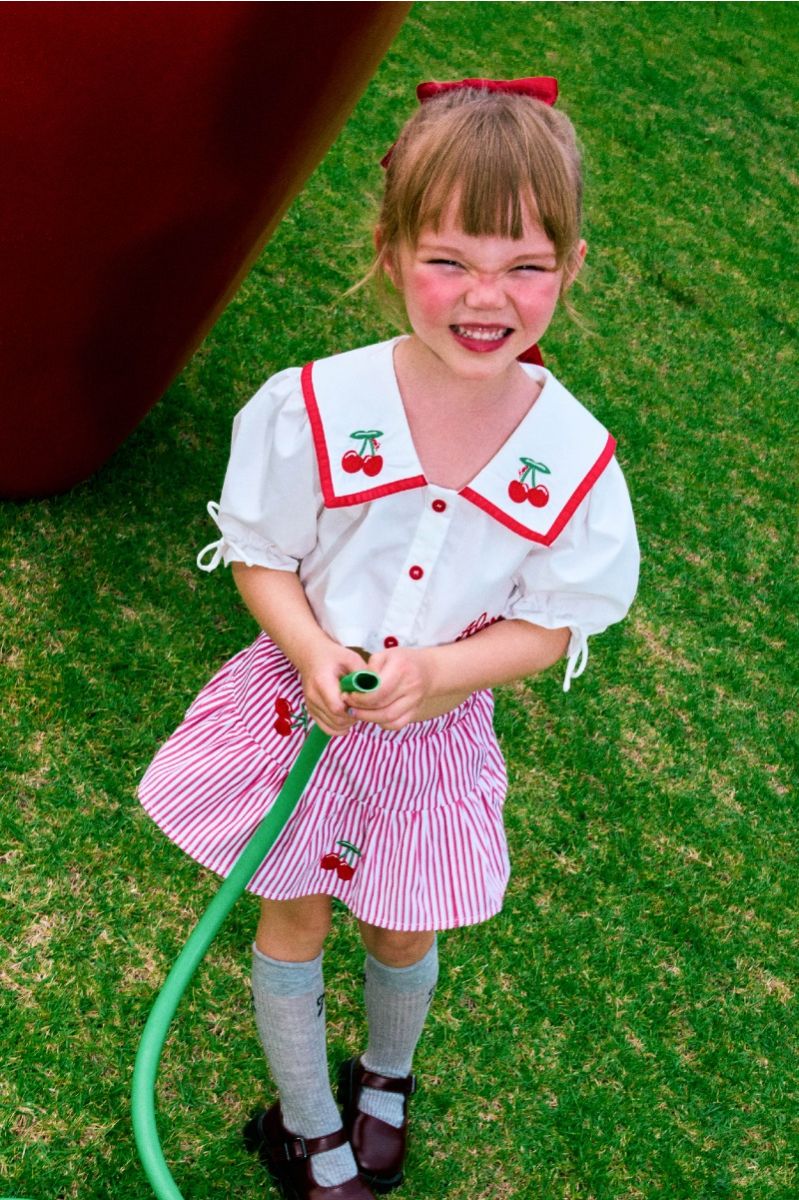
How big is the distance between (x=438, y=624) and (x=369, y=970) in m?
0.62

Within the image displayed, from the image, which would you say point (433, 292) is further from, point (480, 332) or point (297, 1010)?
point (297, 1010)

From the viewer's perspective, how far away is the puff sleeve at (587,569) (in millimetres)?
1646

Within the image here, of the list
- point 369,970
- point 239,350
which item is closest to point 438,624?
point 369,970

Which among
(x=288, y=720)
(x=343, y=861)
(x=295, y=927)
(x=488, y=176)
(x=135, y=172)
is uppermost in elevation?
(x=488, y=176)

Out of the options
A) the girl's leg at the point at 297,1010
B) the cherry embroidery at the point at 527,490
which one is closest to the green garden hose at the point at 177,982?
the girl's leg at the point at 297,1010

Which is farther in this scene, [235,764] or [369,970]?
[369,970]

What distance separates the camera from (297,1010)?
1.87 m

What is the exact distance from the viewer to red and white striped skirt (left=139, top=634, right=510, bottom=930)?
1.74 meters

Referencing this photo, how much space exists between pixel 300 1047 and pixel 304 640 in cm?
65

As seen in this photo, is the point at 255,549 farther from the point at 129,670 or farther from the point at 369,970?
the point at 129,670

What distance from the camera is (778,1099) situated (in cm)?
241

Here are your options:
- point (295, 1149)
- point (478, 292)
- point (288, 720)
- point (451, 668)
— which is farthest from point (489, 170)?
point (295, 1149)

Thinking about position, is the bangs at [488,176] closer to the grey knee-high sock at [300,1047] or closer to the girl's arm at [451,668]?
the girl's arm at [451,668]

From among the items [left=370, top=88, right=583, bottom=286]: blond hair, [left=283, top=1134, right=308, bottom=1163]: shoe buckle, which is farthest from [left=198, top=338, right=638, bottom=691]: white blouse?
[left=283, top=1134, right=308, bottom=1163]: shoe buckle
